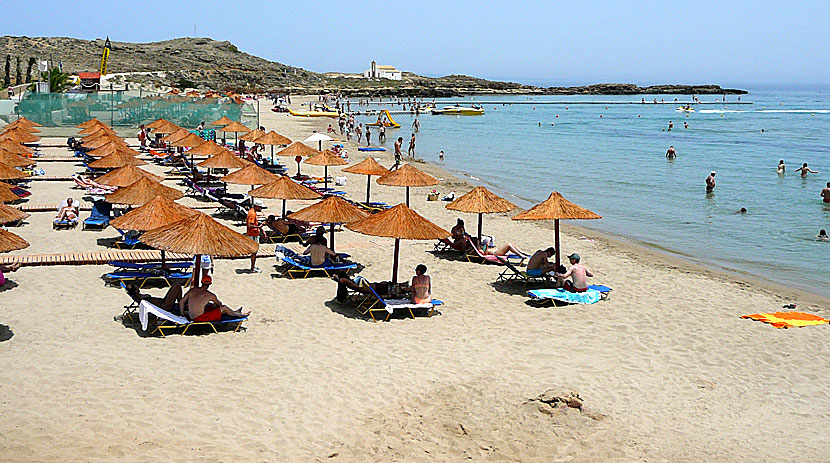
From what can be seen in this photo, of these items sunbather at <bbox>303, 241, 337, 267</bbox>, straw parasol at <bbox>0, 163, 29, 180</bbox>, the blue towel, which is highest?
straw parasol at <bbox>0, 163, 29, 180</bbox>

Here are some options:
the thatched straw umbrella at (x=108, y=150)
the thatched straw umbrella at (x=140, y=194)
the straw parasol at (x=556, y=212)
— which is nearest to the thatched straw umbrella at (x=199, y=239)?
the thatched straw umbrella at (x=140, y=194)

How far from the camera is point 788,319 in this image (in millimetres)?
11227

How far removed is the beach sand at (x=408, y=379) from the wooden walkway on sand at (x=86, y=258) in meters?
0.19

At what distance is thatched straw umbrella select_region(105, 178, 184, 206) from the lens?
1258cm

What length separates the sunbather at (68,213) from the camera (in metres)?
14.9

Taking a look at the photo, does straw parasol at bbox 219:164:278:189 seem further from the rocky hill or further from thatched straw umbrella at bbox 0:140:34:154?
the rocky hill

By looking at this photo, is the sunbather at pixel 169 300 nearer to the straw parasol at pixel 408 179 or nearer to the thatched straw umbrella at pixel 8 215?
the thatched straw umbrella at pixel 8 215

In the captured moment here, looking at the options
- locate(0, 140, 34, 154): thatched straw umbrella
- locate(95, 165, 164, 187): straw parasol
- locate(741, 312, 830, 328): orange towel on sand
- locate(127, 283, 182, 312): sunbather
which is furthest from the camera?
locate(0, 140, 34, 154): thatched straw umbrella

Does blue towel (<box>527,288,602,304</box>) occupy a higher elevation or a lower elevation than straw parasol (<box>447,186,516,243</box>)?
lower

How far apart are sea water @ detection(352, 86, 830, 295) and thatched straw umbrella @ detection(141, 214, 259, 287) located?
11211 millimetres

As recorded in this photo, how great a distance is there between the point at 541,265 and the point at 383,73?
142518 mm

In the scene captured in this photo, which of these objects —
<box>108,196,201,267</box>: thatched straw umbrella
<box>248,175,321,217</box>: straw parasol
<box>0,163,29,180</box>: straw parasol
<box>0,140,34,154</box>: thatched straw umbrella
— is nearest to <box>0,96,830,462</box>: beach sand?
<box>108,196,201,267</box>: thatched straw umbrella

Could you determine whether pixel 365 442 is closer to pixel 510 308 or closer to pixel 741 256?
pixel 510 308

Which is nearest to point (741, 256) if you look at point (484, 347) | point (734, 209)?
point (734, 209)
